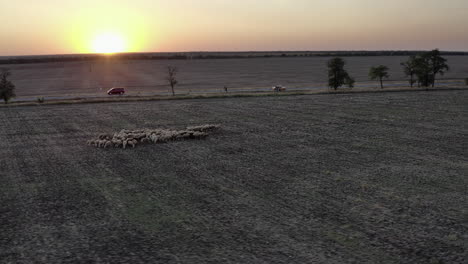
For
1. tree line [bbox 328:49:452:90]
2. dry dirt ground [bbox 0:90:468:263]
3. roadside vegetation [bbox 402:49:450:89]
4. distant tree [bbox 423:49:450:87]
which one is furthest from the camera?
distant tree [bbox 423:49:450:87]

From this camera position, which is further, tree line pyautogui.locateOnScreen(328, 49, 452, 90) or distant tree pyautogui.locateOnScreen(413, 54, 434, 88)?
distant tree pyautogui.locateOnScreen(413, 54, 434, 88)

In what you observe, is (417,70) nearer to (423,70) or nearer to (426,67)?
(423,70)

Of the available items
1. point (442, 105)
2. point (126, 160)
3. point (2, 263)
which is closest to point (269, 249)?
point (2, 263)

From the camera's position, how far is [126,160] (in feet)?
73.8

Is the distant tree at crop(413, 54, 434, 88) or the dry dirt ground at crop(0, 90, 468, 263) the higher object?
the distant tree at crop(413, 54, 434, 88)

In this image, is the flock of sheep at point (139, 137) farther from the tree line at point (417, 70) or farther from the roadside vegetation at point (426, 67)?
the roadside vegetation at point (426, 67)

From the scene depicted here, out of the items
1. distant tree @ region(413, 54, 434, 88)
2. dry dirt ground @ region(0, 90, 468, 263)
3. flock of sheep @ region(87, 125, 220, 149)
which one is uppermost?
distant tree @ region(413, 54, 434, 88)

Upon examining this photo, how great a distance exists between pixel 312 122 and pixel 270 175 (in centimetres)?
1646

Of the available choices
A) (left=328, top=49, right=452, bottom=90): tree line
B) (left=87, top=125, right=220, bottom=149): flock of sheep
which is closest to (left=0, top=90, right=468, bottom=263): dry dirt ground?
(left=87, top=125, right=220, bottom=149): flock of sheep

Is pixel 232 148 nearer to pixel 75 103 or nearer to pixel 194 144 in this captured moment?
pixel 194 144

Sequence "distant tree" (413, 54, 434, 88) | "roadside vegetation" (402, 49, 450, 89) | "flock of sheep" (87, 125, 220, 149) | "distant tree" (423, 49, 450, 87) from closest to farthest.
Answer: "flock of sheep" (87, 125, 220, 149)
"distant tree" (413, 54, 434, 88)
"roadside vegetation" (402, 49, 450, 89)
"distant tree" (423, 49, 450, 87)

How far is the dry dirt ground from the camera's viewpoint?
38.3 feet

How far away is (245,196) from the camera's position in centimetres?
1605

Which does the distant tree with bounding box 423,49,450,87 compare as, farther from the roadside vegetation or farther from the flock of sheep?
the flock of sheep
